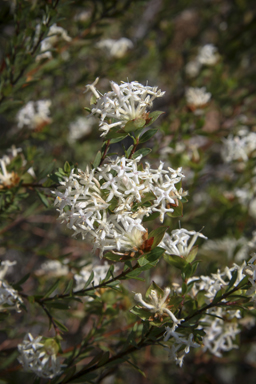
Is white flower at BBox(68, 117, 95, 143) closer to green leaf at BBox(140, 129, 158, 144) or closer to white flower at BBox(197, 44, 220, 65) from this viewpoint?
white flower at BBox(197, 44, 220, 65)

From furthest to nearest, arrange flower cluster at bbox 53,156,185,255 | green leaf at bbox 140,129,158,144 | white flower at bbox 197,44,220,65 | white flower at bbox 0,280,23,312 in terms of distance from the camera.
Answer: white flower at bbox 197,44,220,65 < white flower at bbox 0,280,23,312 < green leaf at bbox 140,129,158,144 < flower cluster at bbox 53,156,185,255

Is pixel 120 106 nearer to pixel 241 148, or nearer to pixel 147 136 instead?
pixel 147 136

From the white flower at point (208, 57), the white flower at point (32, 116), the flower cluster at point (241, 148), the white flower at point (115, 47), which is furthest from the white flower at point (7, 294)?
the white flower at point (208, 57)

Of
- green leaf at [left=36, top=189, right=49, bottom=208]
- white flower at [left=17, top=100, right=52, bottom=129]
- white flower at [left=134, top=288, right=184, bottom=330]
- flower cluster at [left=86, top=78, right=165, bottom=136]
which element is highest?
flower cluster at [left=86, top=78, right=165, bottom=136]

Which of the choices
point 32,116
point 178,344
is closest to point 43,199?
point 178,344

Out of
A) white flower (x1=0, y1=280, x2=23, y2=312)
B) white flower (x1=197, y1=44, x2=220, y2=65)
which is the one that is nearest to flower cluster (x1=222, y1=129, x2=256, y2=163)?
white flower (x1=197, y1=44, x2=220, y2=65)

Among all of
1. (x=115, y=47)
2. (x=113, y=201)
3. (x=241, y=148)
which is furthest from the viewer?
(x=115, y=47)

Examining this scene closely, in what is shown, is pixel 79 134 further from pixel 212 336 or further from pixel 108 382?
pixel 108 382
